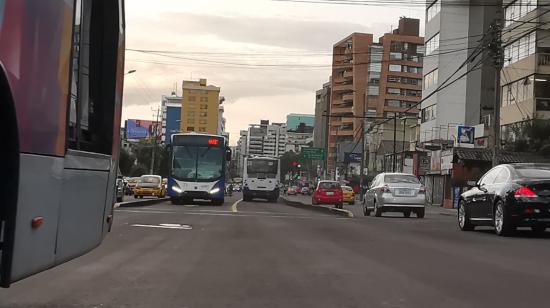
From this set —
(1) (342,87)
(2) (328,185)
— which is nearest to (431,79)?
(2) (328,185)

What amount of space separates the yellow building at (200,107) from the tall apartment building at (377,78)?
23.3 metres

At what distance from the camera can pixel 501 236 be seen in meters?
14.1

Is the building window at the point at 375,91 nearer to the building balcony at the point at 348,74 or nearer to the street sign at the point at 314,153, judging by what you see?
the building balcony at the point at 348,74

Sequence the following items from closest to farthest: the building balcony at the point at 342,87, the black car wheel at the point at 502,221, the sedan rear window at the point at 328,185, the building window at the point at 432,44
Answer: the black car wheel at the point at 502,221 → the sedan rear window at the point at 328,185 → the building window at the point at 432,44 → the building balcony at the point at 342,87

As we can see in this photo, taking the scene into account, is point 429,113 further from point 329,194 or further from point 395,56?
point 395,56

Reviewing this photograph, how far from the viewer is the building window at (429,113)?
61.5 metres

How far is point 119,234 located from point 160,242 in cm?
153

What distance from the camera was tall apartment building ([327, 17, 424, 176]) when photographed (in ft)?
397

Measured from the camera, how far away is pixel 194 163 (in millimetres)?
30281

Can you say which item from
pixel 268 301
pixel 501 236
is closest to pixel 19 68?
pixel 268 301

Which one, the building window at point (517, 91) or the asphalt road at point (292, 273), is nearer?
the asphalt road at point (292, 273)

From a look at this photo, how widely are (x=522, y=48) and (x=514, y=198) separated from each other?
1335 inches

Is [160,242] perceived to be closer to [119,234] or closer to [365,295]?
[119,234]

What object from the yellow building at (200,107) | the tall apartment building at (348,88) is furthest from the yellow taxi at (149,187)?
→ the tall apartment building at (348,88)
